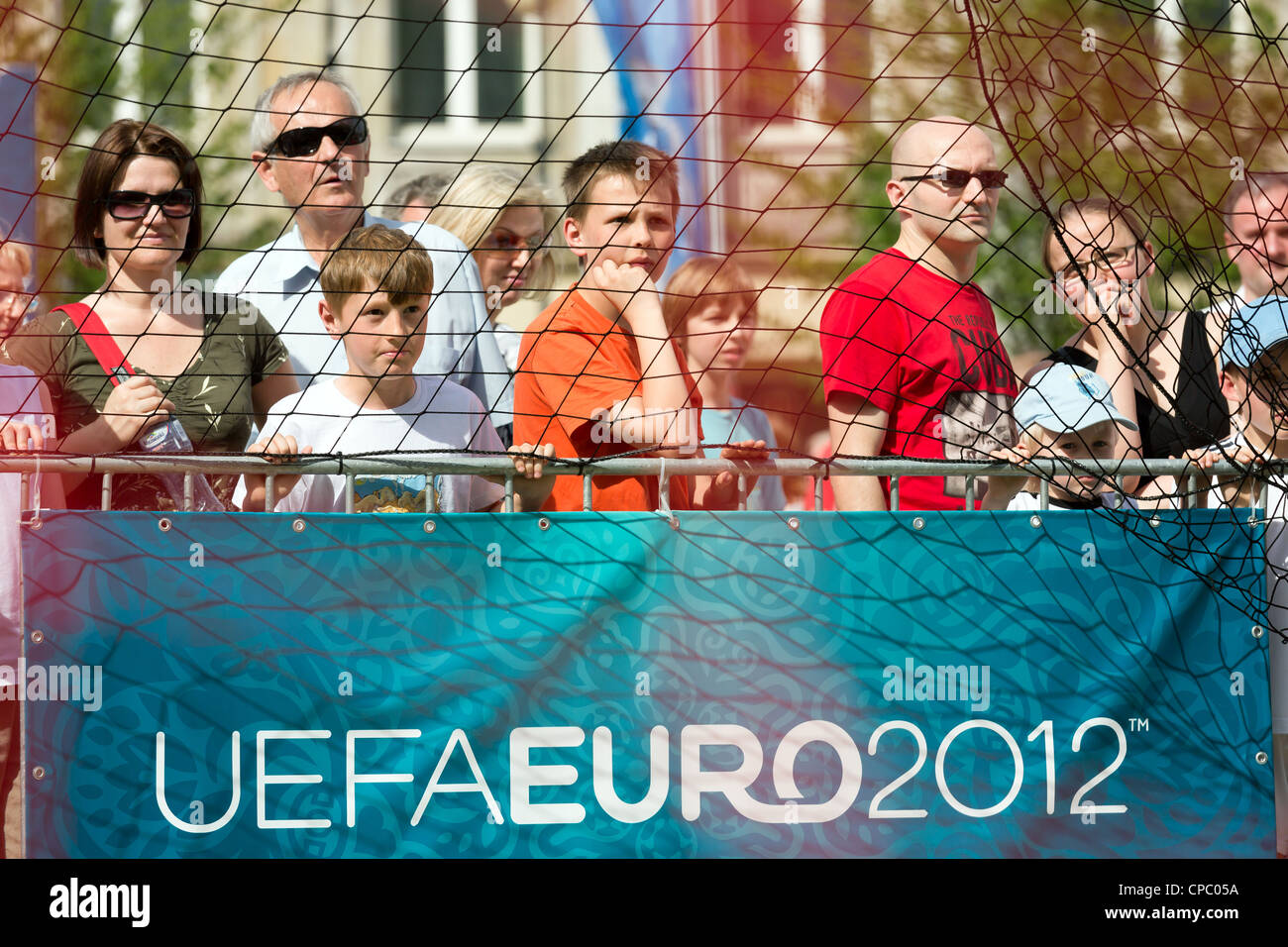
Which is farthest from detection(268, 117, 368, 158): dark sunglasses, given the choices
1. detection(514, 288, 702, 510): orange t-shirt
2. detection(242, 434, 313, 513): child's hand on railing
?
detection(242, 434, 313, 513): child's hand on railing

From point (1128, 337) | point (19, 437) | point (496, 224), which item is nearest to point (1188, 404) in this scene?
point (1128, 337)

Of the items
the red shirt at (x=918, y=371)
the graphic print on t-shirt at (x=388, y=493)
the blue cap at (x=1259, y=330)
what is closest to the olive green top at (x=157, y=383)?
the graphic print on t-shirt at (x=388, y=493)

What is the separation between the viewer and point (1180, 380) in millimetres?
4152

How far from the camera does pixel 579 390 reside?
11.9 feet

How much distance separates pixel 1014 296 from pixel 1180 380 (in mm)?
7434

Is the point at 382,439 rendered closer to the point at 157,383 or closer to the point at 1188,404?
the point at 157,383

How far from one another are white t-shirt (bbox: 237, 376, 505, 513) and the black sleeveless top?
1.66m

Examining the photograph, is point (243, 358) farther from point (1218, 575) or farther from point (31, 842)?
point (1218, 575)

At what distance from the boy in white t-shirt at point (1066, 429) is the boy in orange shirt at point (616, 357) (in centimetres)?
74

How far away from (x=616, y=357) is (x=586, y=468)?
22.1 inches

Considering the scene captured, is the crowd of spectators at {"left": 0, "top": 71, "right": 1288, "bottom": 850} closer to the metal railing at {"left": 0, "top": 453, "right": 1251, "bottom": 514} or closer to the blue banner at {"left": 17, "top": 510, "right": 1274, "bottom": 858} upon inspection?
the metal railing at {"left": 0, "top": 453, "right": 1251, "bottom": 514}

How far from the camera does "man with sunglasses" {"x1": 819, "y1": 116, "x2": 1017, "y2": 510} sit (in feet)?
11.9

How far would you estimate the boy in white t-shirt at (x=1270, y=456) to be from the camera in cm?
341

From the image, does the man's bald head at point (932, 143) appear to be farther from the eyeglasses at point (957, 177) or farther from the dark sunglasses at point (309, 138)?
the dark sunglasses at point (309, 138)
